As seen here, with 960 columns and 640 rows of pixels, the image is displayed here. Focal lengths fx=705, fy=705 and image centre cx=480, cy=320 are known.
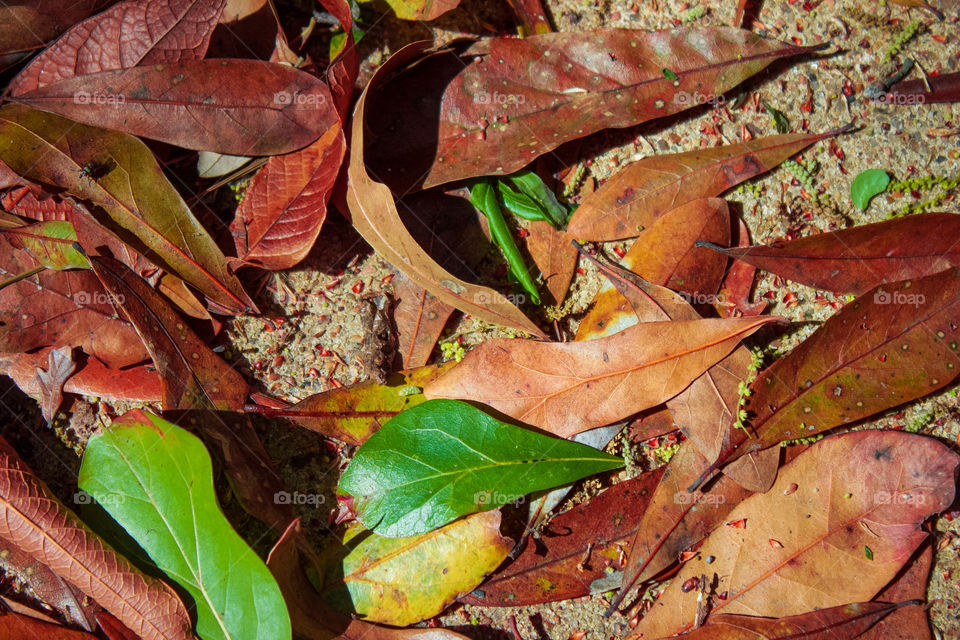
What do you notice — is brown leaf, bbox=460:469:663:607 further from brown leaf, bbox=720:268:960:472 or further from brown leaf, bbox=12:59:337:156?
brown leaf, bbox=12:59:337:156

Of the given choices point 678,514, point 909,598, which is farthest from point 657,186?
point 909,598

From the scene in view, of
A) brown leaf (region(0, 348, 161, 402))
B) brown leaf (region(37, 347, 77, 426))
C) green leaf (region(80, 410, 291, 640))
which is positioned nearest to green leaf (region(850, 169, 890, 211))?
green leaf (region(80, 410, 291, 640))

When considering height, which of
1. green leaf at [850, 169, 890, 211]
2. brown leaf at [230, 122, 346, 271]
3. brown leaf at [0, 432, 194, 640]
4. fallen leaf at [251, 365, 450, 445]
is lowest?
brown leaf at [0, 432, 194, 640]

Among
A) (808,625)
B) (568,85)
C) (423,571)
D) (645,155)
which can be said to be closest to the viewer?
(808,625)

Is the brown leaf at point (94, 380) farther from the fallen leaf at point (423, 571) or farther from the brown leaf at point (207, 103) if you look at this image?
the fallen leaf at point (423, 571)

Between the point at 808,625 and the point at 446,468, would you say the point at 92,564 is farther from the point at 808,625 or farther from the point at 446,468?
the point at 808,625

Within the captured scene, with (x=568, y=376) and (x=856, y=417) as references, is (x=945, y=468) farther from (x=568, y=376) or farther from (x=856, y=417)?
(x=568, y=376)
